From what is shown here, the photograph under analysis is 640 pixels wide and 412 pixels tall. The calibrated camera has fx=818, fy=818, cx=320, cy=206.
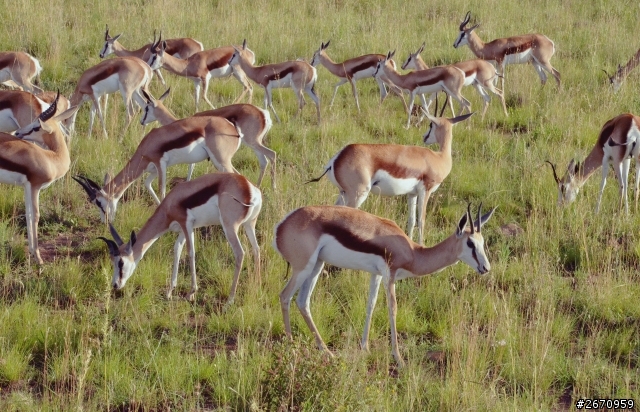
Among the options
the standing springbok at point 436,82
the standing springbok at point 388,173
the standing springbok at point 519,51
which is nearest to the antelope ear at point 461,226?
the standing springbok at point 388,173

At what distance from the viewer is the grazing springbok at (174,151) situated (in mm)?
8109

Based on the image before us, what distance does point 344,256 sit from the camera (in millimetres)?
5715

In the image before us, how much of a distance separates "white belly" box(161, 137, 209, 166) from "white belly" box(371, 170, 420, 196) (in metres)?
1.89

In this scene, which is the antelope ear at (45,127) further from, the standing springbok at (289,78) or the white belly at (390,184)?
the standing springbok at (289,78)

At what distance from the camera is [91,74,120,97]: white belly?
1029 cm

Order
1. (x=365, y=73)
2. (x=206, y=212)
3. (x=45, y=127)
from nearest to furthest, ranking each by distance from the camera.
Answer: (x=206, y=212) → (x=45, y=127) → (x=365, y=73)

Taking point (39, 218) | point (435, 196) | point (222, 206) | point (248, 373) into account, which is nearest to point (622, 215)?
point (435, 196)

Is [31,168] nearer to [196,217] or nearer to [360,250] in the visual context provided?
[196,217]

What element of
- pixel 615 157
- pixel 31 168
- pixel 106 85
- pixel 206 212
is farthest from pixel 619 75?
pixel 31 168

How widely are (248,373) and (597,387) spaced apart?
2.23 meters

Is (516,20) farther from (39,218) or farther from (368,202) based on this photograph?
(39,218)

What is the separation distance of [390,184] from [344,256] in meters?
1.88

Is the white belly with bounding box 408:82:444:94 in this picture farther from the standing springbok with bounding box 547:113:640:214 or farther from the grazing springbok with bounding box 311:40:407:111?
the standing springbok with bounding box 547:113:640:214

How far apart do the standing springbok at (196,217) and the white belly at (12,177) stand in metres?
1.21
